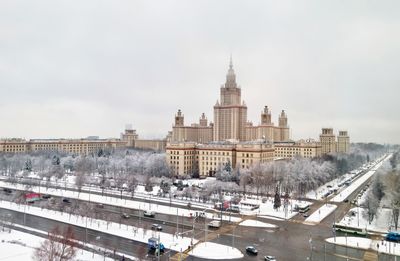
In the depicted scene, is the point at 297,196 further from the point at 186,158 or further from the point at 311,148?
the point at 311,148

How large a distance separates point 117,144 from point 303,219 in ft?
450

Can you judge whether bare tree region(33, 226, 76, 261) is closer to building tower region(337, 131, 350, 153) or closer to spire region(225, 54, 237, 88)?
spire region(225, 54, 237, 88)

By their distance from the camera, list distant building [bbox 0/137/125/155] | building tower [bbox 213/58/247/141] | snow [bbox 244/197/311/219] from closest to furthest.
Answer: snow [bbox 244/197/311/219] → distant building [bbox 0/137/125/155] → building tower [bbox 213/58/247/141]

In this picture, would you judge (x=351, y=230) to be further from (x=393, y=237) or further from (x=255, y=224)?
(x=255, y=224)

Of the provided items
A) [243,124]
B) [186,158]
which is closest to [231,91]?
[243,124]

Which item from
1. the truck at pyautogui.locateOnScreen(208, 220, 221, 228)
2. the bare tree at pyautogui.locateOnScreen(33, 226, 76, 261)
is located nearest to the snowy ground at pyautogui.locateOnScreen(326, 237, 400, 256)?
the truck at pyautogui.locateOnScreen(208, 220, 221, 228)

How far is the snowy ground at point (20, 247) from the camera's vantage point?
27.2 m

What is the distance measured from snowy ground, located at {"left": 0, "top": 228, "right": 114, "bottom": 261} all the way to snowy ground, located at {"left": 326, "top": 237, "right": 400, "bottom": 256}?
72.6 feet

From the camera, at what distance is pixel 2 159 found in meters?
93.8

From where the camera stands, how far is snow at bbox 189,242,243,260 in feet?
93.4

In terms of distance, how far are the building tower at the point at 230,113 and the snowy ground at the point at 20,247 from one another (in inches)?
3793

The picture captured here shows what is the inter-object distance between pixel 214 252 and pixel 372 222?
22.3 meters

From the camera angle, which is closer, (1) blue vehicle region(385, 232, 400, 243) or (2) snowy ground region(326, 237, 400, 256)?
(2) snowy ground region(326, 237, 400, 256)

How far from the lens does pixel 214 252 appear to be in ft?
96.2
